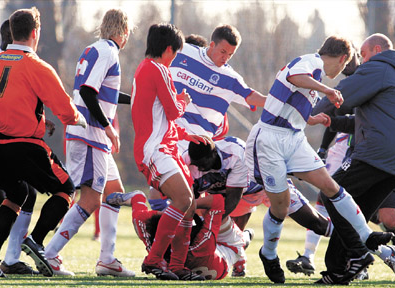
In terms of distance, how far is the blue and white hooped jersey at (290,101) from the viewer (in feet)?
17.4

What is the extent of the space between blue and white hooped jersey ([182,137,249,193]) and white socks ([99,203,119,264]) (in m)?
0.66

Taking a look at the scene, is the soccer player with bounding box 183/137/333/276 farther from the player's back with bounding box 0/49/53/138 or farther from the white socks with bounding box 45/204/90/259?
the player's back with bounding box 0/49/53/138

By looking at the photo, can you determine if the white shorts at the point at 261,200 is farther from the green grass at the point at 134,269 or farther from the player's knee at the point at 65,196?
the player's knee at the point at 65,196

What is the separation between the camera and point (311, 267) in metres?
6.40

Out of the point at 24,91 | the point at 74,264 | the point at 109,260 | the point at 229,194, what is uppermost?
the point at 24,91

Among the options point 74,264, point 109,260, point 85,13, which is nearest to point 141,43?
point 85,13

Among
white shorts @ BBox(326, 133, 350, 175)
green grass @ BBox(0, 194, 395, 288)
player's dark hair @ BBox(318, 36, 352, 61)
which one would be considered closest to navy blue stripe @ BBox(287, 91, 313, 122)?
player's dark hair @ BBox(318, 36, 352, 61)

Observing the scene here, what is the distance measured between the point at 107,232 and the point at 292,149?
1536 mm

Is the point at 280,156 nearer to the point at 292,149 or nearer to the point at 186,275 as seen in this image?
the point at 292,149

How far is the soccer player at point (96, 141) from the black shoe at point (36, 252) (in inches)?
21.6

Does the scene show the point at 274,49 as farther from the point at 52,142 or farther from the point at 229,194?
the point at 229,194

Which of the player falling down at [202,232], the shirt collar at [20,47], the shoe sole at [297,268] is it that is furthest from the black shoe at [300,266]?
the shirt collar at [20,47]

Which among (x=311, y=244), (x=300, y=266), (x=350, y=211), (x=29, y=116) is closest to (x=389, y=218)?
(x=311, y=244)

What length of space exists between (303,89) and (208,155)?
30.6 inches
